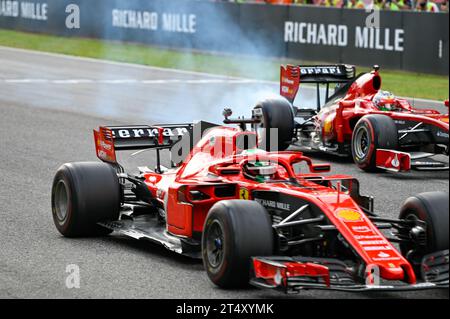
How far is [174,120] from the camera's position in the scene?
19.3 m

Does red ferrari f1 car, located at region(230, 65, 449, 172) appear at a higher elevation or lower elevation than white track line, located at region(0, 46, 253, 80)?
lower

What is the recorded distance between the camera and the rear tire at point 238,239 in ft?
26.3

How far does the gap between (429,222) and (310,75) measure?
8.43 m

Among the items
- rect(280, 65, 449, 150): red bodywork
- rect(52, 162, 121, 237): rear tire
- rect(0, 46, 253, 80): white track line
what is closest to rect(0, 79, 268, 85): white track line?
rect(0, 46, 253, 80): white track line

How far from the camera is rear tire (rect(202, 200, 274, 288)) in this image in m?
8.03

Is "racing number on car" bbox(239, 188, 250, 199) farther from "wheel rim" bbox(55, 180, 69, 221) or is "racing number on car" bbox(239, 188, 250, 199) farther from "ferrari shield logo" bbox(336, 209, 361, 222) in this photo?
"wheel rim" bbox(55, 180, 69, 221)

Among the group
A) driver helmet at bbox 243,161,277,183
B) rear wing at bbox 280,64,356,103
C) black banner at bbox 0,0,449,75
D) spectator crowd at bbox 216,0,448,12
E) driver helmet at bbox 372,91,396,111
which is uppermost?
spectator crowd at bbox 216,0,448,12

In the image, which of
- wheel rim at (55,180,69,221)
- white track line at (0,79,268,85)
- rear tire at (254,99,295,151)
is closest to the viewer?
wheel rim at (55,180,69,221)

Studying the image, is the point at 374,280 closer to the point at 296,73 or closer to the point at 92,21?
the point at 296,73

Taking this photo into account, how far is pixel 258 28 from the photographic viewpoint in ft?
96.2

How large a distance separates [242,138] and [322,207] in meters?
1.65

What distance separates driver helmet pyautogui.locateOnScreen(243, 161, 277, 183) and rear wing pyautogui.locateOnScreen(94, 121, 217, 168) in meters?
1.82

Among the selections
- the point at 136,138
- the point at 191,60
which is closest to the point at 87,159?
the point at 136,138

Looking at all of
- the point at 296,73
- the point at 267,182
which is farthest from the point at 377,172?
the point at 267,182
